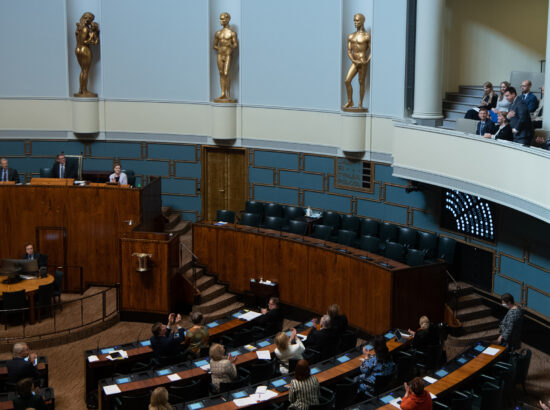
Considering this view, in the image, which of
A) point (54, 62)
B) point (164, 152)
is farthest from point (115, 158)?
point (54, 62)

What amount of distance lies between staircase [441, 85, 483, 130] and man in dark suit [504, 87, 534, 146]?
3.32m

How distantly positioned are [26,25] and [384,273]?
11.2 m

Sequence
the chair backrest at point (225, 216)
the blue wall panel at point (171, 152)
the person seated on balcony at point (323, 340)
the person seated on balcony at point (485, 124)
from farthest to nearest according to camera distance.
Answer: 1. the blue wall panel at point (171, 152)
2. the chair backrest at point (225, 216)
3. the person seated on balcony at point (485, 124)
4. the person seated on balcony at point (323, 340)

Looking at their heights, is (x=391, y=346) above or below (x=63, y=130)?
below

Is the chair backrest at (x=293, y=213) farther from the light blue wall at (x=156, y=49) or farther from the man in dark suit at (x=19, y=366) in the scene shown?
the man in dark suit at (x=19, y=366)

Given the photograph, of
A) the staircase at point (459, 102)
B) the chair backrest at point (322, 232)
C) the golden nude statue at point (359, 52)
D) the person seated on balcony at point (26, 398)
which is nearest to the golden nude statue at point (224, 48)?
the golden nude statue at point (359, 52)

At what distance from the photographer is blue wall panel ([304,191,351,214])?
59.0 feet

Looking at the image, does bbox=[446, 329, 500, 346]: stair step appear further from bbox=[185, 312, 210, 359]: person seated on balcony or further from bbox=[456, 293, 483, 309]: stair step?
bbox=[185, 312, 210, 359]: person seated on balcony

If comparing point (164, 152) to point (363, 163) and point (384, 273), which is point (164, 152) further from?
point (384, 273)

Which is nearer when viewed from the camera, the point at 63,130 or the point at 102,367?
the point at 102,367

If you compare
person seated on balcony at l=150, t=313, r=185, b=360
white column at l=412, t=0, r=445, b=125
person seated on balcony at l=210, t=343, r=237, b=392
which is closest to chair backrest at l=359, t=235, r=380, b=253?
white column at l=412, t=0, r=445, b=125

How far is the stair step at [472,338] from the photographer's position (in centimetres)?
1433

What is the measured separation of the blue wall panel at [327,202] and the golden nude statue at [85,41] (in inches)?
237

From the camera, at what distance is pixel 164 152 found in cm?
1980
